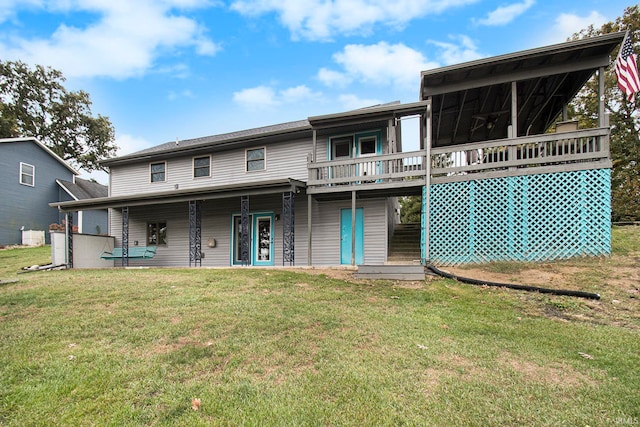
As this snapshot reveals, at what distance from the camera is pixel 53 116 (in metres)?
29.8

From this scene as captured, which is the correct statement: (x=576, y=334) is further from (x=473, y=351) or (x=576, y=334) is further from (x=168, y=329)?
(x=168, y=329)

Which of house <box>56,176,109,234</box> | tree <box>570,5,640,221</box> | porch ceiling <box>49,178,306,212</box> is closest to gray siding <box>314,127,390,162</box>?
porch ceiling <box>49,178,306,212</box>

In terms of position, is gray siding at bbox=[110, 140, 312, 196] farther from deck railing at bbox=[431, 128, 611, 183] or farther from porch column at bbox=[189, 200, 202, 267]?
deck railing at bbox=[431, 128, 611, 183]

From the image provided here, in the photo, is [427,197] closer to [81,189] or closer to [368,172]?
[368,172]

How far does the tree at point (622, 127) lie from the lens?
1792 centimetres

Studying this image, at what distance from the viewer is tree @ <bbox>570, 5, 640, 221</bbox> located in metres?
17.9

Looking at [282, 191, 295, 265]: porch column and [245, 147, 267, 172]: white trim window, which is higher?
[245, 147, 267, 172]: white trim window

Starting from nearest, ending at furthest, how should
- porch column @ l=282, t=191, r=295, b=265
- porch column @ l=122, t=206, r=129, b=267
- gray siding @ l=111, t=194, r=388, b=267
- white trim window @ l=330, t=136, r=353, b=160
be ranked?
porch column @ l=282, t=191, r=295, b=265, gray siding @ l=111, t=194, r=388, b=267, white trim window @ l=330, t=136, r=353, b=160, porch column @ l=122, t=206, r=129, b=267

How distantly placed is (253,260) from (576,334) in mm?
9882

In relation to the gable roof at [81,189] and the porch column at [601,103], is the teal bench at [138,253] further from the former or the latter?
the porch column at [601,103]

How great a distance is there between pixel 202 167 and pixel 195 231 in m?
2.84

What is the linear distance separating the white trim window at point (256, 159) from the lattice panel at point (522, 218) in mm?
6280

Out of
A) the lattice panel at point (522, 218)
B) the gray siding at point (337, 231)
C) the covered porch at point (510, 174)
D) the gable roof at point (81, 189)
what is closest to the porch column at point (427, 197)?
the covered porch at point (510, 174)

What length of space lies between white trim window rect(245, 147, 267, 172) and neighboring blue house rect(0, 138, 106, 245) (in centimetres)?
1623
